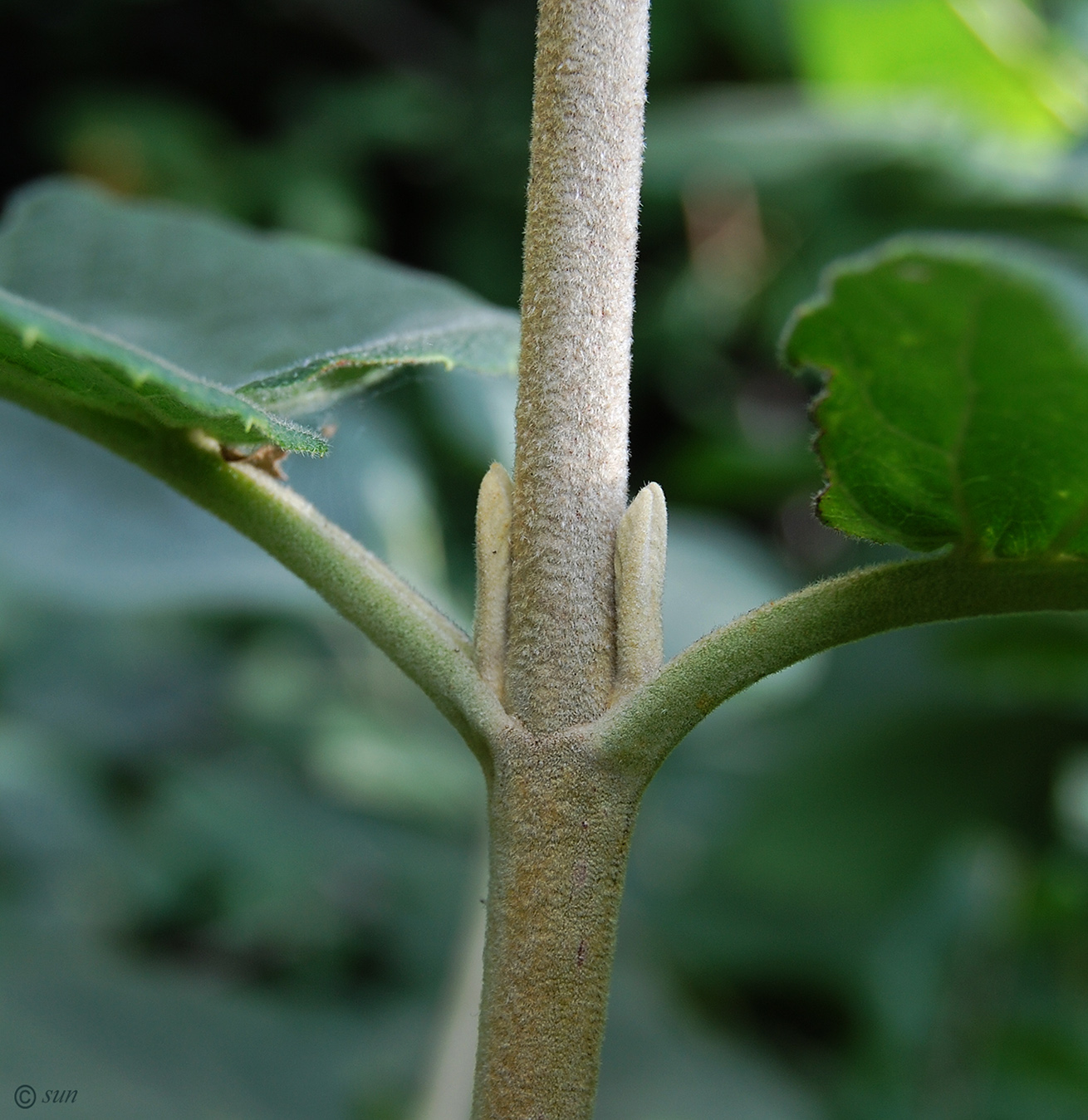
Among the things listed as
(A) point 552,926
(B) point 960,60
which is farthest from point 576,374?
(B) point 960,60

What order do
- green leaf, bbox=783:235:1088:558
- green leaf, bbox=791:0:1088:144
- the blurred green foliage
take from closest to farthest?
green leaf, bbox=783:235:1088:558 < the blurred green foliage < green leaf, bbox=791:0:1088:144

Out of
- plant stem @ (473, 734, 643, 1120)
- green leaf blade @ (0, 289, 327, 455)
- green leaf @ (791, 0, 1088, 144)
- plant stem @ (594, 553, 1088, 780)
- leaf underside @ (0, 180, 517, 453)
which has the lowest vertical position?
plant stem @ (473, 734, 643, 1120)

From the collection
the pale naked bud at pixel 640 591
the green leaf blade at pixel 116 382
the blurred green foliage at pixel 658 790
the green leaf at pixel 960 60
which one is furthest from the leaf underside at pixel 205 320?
the green leaf at pixel 960 60

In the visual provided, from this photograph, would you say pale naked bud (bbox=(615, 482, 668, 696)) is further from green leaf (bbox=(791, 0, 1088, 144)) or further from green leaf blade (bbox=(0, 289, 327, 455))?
green leaf (bbox=(791, 0, 1088, 144))

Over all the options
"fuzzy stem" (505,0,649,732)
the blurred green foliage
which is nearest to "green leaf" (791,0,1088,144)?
the blurred green foliage

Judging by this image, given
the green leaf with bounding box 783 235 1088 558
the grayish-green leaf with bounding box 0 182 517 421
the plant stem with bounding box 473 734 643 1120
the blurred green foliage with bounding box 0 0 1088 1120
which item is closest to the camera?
the green leaf with bounding box 783 235 1088 558

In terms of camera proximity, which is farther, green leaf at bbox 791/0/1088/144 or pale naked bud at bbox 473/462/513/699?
green leaf at bbox 791/0/1088/144
